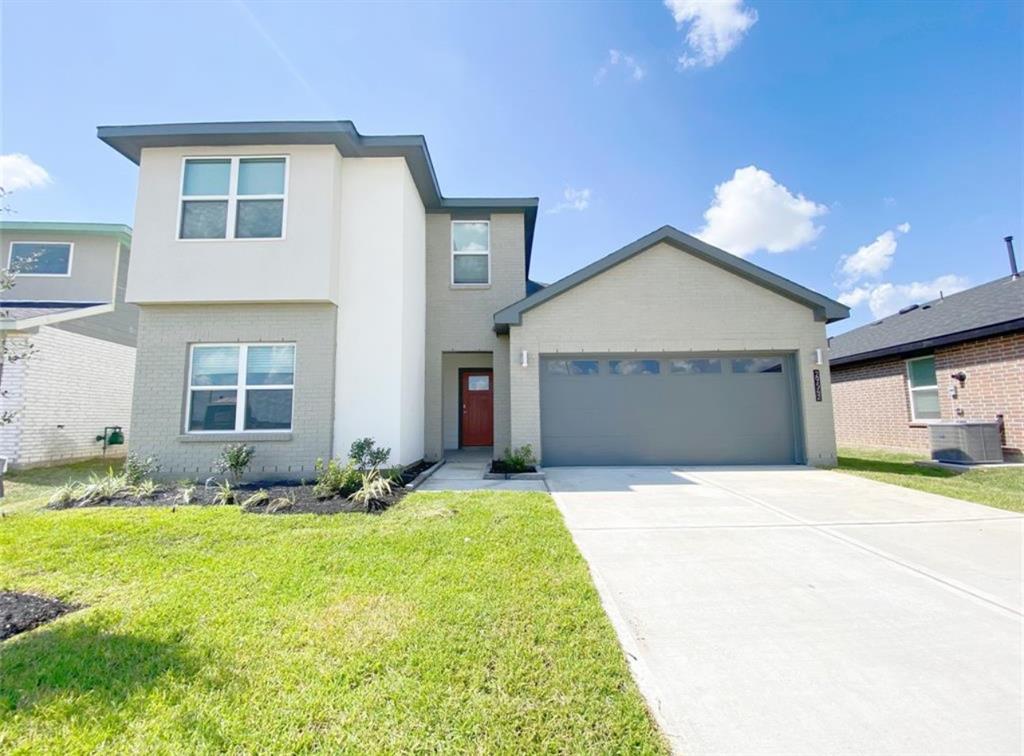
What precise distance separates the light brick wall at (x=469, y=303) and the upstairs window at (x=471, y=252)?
0.49ft

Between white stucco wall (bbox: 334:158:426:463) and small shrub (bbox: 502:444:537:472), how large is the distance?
2135 millimetres

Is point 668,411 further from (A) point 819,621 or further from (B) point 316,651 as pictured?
(B) point 316,651

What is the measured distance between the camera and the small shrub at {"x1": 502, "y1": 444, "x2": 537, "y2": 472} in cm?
859

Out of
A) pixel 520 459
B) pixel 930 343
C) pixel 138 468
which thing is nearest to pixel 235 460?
pixel 138 468

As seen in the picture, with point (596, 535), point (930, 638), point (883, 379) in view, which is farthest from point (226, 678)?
point (883, 379)

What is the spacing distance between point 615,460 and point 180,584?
8.04 m

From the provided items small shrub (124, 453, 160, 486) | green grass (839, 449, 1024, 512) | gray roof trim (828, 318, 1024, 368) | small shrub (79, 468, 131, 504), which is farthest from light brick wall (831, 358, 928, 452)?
small shrub (124, 453, 160, 486)

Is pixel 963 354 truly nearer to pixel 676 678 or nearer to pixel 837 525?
pixel 837 525

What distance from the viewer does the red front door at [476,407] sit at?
1276 centimetres

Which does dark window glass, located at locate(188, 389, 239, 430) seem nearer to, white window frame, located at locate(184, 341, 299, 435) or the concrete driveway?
white window frame, located at locate(184, 341, 299, 435)

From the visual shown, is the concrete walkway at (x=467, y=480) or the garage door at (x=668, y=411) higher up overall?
the garage door at (x=668, y=411)

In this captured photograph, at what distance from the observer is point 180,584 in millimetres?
3438

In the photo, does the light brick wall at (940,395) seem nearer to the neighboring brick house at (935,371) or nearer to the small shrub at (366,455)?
the neighboring brick house at (935,371)

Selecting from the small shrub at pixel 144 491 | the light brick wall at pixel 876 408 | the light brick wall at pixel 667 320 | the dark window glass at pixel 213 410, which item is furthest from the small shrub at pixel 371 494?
the light brick wall at pixel 876 408
